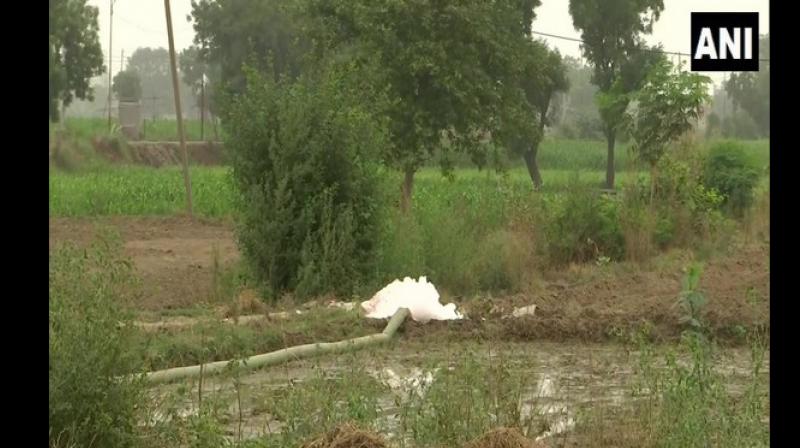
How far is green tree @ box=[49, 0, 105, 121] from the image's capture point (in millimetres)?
47531

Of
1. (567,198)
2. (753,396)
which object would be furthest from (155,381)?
(567,198)

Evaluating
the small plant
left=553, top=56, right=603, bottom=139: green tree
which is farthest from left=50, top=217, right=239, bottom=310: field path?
left=553, top=56, right=603, bottom=139: green tree

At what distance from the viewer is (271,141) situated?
13.0 metres

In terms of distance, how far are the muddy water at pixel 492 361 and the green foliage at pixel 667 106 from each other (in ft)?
35.7

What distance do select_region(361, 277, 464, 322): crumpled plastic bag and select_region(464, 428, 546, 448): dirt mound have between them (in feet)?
18.5

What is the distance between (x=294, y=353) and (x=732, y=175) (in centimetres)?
1249

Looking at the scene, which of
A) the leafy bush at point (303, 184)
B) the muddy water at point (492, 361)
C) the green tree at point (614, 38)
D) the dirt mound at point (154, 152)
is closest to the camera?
the muddy water at point (492, 361)

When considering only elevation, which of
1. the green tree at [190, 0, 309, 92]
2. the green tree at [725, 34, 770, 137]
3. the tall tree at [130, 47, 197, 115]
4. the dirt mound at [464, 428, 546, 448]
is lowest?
the dirt mound at [464, 428, 546, 448]

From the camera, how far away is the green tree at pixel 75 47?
156 feet

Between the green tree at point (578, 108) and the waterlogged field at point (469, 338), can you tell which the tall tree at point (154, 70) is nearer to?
the green tree at point (578, 108)

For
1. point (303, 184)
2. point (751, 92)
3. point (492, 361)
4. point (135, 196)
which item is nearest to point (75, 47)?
point (135, 196)

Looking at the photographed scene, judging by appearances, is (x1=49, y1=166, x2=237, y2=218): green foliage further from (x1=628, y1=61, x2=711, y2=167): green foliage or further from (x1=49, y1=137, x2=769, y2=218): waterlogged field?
(x1=628, y1=61, x2=711, y2=167): green foliage

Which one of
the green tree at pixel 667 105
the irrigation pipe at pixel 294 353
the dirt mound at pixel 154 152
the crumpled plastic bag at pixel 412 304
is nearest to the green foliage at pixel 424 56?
the green tree at pixel 667 105
